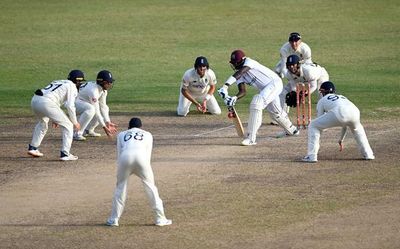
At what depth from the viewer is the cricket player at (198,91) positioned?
2728cm

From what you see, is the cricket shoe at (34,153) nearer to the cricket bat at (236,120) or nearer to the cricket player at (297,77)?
the cricket bat at (236,120)

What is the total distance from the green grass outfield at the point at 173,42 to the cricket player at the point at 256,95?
4.24 metres

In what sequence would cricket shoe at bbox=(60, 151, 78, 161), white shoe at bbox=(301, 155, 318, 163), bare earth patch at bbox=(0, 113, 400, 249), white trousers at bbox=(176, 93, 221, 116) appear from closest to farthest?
bare earth patch at bbox=(0, 113, 400, 249)
white shoe at bbox=(301, 155, 318, 163)
cricket shoe at bbox=(60, 151, 78, 161)
white trousers at bbox=(176, 93, 221, 116)

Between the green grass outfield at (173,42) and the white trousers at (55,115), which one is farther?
the green grass outfield at (173,42)

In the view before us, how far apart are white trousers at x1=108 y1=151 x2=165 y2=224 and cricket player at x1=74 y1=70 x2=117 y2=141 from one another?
6631 mm

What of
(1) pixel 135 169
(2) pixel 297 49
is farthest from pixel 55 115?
(2) pixel 297 49

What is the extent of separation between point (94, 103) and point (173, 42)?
56.3 feet

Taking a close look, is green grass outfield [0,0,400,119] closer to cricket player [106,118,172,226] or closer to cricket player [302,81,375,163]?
cricket player [302,81,375,163]

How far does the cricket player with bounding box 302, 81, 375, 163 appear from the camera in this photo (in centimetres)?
2131

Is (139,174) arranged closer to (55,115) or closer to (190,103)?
(55,115)

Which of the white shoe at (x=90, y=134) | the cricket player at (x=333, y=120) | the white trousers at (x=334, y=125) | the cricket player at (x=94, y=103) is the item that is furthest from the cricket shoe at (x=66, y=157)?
the white trousers at (x=334, y=125)

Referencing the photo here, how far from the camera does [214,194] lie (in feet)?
63.7

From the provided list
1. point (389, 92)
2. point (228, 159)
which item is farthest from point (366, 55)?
point (228, 159)

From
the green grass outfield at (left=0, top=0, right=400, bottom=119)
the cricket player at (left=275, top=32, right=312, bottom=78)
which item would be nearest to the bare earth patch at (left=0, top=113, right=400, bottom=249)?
the cricket player at (left=275, top=32, right=312, bottom=78)
